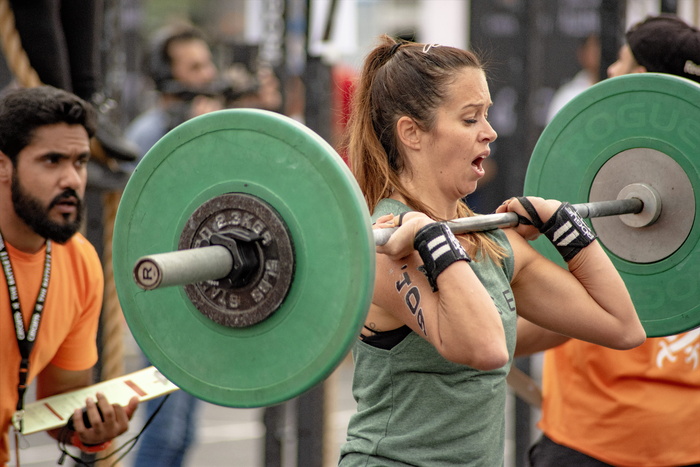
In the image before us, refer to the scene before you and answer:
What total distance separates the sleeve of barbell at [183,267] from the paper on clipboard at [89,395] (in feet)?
2.91

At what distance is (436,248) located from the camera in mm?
1854

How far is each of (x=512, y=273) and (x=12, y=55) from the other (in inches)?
70.6

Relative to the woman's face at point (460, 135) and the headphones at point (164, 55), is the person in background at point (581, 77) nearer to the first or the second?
the headphones at point (164, 55)

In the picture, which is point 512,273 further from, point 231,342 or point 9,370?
point 9,370

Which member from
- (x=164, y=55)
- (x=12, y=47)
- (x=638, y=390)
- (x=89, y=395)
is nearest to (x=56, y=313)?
(x=89, y=395)

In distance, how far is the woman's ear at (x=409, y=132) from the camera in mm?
2096

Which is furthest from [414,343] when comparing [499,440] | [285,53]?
[285,53]

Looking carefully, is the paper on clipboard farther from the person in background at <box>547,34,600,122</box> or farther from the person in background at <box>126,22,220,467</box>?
the person in background at <box>547,34,600,122</box>

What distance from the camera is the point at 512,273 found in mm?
2172

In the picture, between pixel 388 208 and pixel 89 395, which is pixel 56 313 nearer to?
pixel 89 395

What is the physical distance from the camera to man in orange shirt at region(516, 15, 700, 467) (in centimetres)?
269

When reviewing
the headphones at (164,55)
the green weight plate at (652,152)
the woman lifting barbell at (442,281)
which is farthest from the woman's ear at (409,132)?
the headphones at (164,55)

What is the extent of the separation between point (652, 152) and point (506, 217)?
643 millimetres

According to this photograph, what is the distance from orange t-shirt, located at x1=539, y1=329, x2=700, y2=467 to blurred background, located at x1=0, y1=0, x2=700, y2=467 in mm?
908
